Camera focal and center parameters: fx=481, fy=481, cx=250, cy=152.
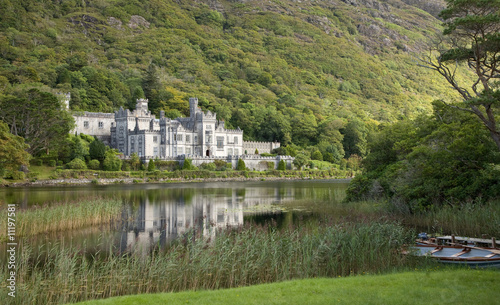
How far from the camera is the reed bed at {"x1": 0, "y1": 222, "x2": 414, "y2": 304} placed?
10703 mm

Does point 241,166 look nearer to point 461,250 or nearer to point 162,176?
point 162,176

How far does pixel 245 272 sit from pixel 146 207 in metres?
17.6

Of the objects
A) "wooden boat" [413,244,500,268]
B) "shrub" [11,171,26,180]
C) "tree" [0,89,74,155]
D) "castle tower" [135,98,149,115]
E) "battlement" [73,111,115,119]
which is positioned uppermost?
"castle tower" [135,98,149,115]

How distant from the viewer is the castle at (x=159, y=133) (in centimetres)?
6819

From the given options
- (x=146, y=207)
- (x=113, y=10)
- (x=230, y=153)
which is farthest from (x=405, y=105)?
(x=146, y=207)

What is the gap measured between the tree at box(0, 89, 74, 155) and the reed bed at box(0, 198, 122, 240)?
32.9m

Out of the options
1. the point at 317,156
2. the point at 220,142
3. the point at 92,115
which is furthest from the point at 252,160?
the point at 92,115

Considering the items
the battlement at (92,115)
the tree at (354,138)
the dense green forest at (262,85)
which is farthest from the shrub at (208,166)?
the tree at (354,138)

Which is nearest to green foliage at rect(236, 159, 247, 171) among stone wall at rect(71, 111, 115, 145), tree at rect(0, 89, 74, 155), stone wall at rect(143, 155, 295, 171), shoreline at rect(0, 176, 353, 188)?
stone wall at rect(143, 155, 295, 171)

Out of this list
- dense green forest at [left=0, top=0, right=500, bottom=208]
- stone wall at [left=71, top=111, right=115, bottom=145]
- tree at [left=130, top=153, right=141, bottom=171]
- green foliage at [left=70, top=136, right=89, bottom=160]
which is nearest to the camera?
dense green forest at [left=0, top=0, right=500, bottom=208]

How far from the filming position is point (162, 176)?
2302 inches

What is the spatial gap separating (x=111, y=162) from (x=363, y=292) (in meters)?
51.4

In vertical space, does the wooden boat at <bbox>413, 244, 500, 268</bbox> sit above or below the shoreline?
below

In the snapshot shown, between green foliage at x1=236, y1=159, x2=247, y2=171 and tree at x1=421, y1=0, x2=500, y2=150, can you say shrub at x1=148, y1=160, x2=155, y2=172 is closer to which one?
green foliage at x1=236, y1=159, x2=247, y2=171
